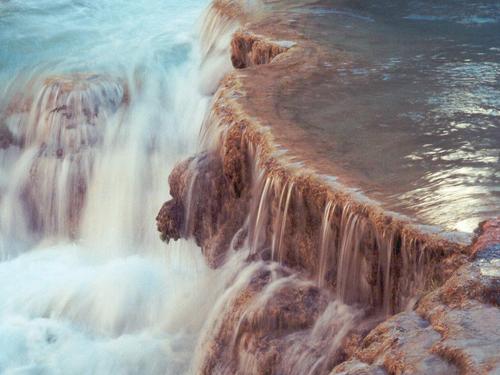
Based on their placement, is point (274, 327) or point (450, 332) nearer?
point (450, 332)

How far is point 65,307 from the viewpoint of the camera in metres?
8.08

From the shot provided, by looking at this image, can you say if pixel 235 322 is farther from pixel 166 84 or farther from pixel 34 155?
pixel 166 84

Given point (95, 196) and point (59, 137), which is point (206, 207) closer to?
point (95, 196)

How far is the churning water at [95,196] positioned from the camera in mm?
7445

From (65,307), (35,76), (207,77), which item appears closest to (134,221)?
(65,307)

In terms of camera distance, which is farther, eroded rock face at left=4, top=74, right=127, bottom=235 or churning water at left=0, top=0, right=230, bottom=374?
eroded rock face at left=4, top=74, right=127, bottom=235

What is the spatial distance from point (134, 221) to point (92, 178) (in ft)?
2.64

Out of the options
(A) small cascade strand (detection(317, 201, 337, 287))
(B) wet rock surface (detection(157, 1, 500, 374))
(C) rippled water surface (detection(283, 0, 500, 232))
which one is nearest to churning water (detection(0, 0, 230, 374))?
(B) wet rock surface (detection(157, 1, 500, 374))

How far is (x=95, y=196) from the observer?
945 centimetres

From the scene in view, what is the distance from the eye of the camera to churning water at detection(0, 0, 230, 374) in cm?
745

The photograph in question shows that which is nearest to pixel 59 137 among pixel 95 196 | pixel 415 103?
pixel 95 196

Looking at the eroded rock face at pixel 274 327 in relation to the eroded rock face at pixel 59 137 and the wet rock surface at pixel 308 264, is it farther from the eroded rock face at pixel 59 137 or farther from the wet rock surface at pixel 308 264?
the eroded rock face at pixel 59 137

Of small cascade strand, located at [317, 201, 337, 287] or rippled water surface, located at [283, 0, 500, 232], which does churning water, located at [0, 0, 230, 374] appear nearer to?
small cascade strand, located at [317, 201, 337, 287]

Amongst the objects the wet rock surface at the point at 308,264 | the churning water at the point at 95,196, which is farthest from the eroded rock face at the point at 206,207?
the churning water at the point at 95,196
